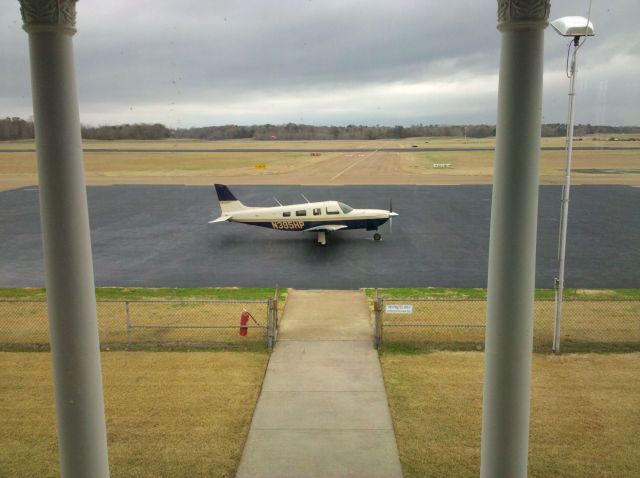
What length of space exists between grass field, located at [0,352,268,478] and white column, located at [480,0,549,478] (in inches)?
200

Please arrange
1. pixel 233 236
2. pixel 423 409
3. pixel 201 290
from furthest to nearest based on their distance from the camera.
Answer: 1. pixel 233 236
2. pixel 201 290
3. pixel 423 409

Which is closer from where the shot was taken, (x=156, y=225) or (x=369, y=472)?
(x=369, y=472)

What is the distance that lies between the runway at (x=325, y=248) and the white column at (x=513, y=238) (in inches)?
611

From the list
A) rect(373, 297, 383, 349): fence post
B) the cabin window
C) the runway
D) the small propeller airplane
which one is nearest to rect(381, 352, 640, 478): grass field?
rect(373, 297, 383, 349): fence post

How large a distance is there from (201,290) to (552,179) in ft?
168

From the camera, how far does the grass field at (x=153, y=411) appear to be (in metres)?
8.56

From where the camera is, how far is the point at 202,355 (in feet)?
43.4

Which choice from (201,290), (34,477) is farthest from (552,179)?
(34,477)

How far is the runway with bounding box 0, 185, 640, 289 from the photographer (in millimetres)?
21609

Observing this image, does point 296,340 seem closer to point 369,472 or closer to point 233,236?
point 369,472

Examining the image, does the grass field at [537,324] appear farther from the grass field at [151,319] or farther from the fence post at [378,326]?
the grass field at [151,319]

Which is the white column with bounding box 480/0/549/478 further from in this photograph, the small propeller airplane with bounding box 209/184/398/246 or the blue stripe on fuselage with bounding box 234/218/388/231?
the blue stripe on fuselage with bounding box 234/218/388/231

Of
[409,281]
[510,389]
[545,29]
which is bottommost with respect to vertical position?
[409,281]

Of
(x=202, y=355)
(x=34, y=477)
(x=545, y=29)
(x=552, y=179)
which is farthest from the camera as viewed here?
(x=552, y=179)
